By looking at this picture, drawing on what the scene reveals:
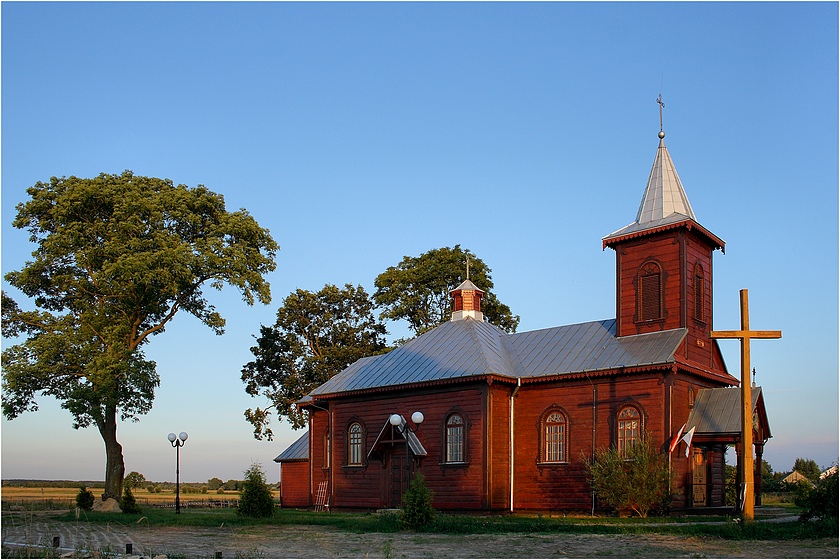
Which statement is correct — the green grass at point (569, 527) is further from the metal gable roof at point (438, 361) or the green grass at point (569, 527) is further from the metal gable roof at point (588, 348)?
the metal gable roof at point (438, 361)

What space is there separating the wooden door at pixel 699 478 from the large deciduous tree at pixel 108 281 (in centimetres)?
1900

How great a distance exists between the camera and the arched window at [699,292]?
29734 millimetres

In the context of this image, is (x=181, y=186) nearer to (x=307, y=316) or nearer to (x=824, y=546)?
(x=307, y=316)

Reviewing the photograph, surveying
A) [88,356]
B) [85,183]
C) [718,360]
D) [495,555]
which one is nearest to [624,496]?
[718,360]

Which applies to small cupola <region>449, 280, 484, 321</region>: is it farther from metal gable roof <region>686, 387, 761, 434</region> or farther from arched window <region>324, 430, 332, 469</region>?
metal gable roof <region>686, 387, 761, 434</region>

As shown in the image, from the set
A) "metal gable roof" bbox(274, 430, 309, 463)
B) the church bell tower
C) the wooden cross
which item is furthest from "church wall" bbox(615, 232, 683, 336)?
"metal gable roof" bbox(274, 430, 309, 463)

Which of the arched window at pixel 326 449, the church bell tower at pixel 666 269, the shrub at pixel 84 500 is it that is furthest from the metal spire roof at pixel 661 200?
the shrub at pixel 84 500

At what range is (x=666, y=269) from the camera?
29.5 m

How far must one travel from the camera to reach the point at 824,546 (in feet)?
49.5

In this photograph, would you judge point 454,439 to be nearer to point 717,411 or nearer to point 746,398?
point 717,411

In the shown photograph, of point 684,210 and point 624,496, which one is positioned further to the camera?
point 684,210

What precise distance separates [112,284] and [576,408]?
18.9 m

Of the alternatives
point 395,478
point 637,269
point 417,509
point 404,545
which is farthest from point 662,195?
point 404,545

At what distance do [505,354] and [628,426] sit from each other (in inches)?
250
